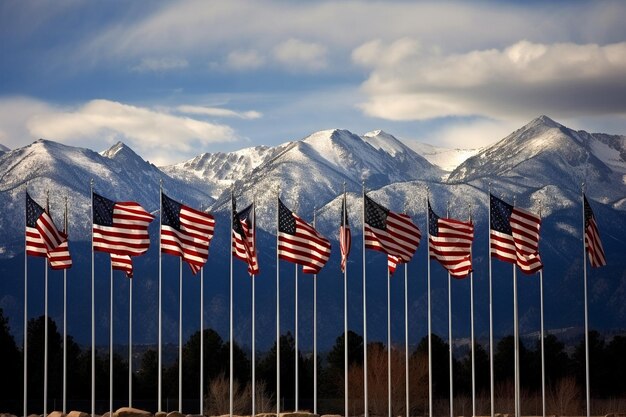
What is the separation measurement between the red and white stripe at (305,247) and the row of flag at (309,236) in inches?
1.9

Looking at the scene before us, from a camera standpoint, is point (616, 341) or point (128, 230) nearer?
point (128, 230)

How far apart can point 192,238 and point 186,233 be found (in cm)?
39

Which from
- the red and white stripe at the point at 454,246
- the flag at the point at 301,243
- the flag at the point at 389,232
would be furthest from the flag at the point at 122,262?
the red and white stripe at the point at 454,246

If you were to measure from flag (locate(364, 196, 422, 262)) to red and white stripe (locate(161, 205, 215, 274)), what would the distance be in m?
7.98

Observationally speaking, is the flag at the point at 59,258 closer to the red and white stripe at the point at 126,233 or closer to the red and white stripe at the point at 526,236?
the red and white stripe at the point at 126,233

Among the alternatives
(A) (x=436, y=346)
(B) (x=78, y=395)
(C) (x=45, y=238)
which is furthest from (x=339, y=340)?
(C) (x=45, y=238)

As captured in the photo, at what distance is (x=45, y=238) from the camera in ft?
232

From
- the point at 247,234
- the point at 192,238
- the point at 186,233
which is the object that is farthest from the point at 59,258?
the point at 247,234

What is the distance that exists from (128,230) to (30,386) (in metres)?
69.5

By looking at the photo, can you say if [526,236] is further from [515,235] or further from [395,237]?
[395,237]

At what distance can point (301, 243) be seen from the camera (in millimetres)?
67625

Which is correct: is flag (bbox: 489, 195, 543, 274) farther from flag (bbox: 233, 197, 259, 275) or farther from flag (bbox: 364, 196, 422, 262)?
flag (bbox: 233, 197, 259, 275)

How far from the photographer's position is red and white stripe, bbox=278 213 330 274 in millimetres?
67375

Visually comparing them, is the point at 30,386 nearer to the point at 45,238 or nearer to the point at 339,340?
the point at 339,340
